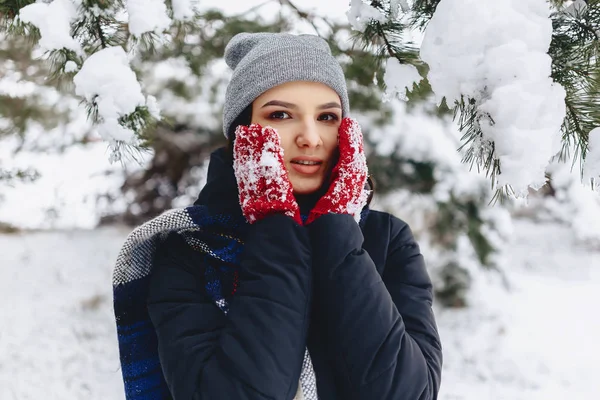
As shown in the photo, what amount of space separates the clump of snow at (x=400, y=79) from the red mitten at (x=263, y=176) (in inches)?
12.7

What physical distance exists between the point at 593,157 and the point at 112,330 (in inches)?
156

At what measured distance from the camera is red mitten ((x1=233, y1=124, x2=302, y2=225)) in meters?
1.16

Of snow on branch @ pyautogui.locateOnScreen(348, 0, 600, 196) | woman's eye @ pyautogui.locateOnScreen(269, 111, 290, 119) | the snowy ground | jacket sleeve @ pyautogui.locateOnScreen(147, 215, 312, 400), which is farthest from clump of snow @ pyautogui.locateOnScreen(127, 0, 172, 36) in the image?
the snowy ground

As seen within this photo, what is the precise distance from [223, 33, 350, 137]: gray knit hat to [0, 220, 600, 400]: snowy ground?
248 cm

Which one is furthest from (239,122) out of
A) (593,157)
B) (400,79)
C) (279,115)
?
(593,157)

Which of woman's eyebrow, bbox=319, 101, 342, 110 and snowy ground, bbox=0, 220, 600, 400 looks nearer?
woman's eyebrow, bbox=319, 101, 342, 110

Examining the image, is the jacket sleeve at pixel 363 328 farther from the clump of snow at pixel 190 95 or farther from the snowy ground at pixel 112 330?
the clump of snow at pixel 190 95

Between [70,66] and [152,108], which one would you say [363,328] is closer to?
[152,108]

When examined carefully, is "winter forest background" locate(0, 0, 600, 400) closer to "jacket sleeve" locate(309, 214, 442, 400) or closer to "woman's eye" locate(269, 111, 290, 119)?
"woman's eye" locate(269, 111, 290, 119)

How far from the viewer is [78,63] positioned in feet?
4.39

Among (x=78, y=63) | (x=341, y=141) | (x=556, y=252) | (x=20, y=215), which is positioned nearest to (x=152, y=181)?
(x=20, y=215)

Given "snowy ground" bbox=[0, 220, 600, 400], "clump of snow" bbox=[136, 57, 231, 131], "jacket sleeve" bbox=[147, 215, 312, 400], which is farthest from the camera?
"clump of snow" bbox=[136, 57, 231, 131]

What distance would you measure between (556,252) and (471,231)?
333 cm

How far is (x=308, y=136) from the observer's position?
121 cm
